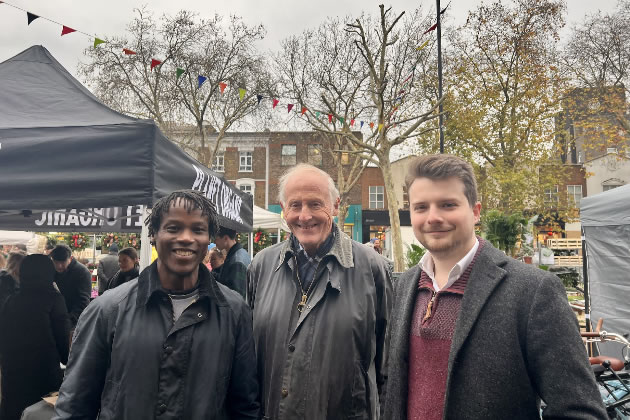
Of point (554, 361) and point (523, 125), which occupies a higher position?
point (523, 125)

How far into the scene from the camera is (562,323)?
123 cm

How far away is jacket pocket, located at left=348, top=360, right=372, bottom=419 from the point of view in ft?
6.28

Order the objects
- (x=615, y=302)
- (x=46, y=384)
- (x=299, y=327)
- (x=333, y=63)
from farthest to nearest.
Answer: (x=333, y=63) → (x=615, y=302) → (x=46, y=384) → (x=299, y=327)

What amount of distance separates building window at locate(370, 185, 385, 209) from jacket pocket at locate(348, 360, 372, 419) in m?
30.2

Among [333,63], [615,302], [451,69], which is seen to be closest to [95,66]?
[333,63]

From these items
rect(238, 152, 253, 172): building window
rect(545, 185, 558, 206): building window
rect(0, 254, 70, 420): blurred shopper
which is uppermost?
rect(238, 152, 253, 172): building window

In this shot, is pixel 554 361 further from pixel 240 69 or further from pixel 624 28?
pixel 624 28

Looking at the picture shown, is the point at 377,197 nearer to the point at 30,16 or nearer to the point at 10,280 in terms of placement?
the point at 30,16

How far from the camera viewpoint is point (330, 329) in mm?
1953

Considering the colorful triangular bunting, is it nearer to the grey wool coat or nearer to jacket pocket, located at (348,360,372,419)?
jacket pocket, located at (348,360,372,419)

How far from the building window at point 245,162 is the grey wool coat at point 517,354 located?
3170cm

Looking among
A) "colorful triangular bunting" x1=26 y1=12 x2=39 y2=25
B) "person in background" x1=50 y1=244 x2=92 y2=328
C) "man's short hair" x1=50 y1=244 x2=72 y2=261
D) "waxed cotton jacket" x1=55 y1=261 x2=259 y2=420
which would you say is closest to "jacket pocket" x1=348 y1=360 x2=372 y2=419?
"waxed cotton jacket" x1=55 y1=261 x2=259 y2=420

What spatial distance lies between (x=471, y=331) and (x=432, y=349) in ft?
0.57

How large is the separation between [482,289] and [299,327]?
90 cm
